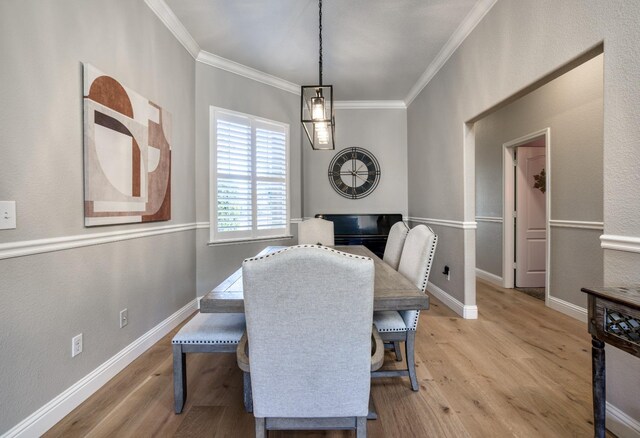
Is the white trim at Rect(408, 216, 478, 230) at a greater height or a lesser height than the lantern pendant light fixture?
lesser

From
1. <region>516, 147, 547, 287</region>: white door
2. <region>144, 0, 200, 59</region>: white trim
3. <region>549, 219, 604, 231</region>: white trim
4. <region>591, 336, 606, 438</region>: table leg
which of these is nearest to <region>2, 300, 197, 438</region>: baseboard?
<region>591, 336, 606, 438</region>: table leg

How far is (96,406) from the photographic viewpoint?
66.9 inches

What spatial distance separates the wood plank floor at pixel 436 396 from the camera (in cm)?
150

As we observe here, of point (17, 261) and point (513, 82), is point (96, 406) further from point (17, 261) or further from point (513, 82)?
point (513, 82)

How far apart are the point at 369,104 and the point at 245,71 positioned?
80.6 inches

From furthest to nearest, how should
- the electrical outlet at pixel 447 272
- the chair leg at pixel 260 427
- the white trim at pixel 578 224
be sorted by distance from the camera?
the electrical outlet at pixel 447 272
the white trim at pixel 578 224
the chair leg at pixel 260 427

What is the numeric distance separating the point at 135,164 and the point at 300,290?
1910 millimetres

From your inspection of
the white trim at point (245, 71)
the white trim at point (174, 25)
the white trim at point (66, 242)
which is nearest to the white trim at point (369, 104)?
the white trim at point (245, 71)

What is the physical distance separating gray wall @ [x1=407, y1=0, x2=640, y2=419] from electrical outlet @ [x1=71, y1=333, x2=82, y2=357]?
2845 millimetres

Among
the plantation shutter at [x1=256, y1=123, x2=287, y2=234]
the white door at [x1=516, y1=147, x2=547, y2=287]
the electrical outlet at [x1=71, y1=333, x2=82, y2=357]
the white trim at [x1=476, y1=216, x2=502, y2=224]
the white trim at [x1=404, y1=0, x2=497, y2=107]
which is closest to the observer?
the electrical outlet at [x1=71, y1=333, x2=82, y2=357]

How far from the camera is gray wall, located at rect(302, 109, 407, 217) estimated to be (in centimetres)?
484

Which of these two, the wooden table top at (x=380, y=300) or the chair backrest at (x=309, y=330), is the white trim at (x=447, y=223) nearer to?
the wooden table top at (x=380, y=300)

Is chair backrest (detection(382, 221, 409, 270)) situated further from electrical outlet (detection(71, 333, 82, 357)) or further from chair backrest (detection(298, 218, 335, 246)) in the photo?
electrical outlet (detection(71, 333, 82, 357))

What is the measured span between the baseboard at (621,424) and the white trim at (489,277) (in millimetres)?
3004
